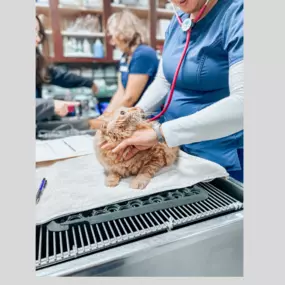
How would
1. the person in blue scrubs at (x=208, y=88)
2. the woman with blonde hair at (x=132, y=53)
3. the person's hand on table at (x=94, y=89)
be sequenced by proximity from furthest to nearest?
the person's hand on table at (x=94, y=89)
the woman with blonde hair at (x=132, y=53)
the person in blue scrubs at (x=208, y=88)

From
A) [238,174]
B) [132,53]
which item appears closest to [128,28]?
[132,53]

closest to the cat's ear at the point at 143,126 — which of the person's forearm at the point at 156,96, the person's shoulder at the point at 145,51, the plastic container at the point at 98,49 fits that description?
the person's forearm at the point at 156,96

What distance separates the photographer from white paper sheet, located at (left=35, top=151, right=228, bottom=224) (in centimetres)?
58

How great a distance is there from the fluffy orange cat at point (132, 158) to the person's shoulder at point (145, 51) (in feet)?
1.42

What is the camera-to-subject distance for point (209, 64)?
0.63 metres

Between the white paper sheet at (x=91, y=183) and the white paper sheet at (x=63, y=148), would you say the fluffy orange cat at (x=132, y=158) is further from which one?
the white paper sheet at (x=63, y=148)

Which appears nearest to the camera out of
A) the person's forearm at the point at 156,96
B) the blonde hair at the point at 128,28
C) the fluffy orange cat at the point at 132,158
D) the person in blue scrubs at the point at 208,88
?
the person in blue scrubs at the point at 208,88

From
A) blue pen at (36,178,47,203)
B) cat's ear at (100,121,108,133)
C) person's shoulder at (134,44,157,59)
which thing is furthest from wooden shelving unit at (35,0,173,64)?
blue pen at (36,178,47,203)

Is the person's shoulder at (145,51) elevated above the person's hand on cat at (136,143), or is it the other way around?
the person's shoulder at (145,51)

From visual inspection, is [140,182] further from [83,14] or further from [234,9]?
[83,14]

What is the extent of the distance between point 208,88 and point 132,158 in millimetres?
295

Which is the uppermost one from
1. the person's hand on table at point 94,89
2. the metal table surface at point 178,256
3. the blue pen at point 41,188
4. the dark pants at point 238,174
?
the person's hand on table at point 94,89

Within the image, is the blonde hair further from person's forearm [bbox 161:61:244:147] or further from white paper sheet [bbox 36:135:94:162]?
person's forearm [bbox 161:61:244:147]

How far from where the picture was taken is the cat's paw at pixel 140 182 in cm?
67
